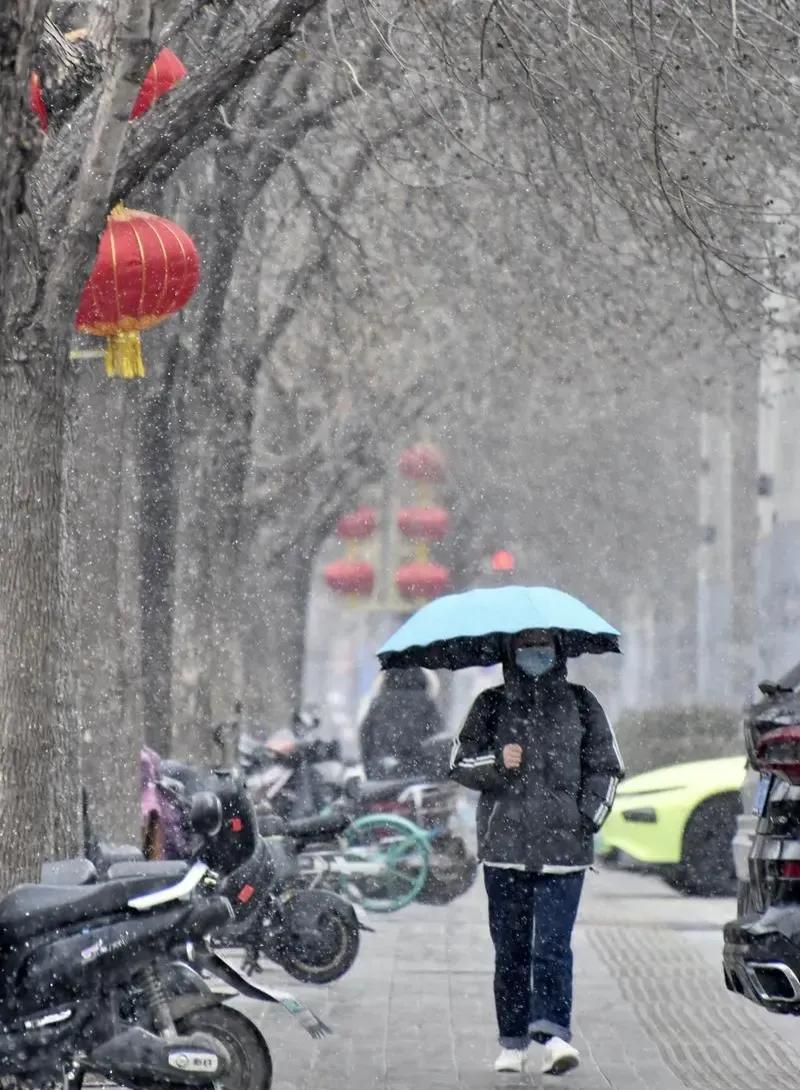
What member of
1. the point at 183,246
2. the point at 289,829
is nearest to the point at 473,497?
the point at 289,829

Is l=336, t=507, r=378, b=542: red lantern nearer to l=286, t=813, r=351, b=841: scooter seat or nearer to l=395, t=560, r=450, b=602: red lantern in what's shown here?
l=395, t=560, r=450, b=602: red lantern

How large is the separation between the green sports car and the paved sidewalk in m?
1.59

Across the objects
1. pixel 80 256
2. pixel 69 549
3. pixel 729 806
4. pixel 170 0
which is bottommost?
pixel 729 806

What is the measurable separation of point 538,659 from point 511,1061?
154cm

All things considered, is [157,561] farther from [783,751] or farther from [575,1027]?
[783,751]

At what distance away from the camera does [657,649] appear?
58.1m

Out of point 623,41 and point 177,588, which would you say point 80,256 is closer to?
point 623,41

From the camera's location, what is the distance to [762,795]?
8.18 meters

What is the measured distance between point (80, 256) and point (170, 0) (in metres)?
1.02

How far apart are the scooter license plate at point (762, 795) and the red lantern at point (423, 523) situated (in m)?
22.8

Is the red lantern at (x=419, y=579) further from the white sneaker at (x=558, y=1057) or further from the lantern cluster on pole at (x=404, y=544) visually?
the white sneaker at (x=558, y=1057)

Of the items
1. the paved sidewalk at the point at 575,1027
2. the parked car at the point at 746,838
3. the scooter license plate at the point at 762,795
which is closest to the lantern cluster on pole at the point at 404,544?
the paved sidewalk at the point at 575,1027

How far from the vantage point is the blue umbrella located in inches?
372

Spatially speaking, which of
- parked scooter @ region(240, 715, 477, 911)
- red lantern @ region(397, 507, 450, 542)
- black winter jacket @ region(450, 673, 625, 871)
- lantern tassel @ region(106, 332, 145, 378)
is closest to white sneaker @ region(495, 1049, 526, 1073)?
black winter jacket @ region(450, 673, 625, 871)
